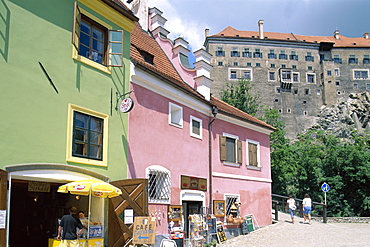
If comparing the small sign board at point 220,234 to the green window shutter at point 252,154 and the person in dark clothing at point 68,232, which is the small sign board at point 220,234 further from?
the person in dark clothing at point 68,232

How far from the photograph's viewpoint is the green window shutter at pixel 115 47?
38.0 ft

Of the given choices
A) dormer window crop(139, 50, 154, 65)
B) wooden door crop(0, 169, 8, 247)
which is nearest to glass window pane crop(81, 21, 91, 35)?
dormer window crop(139, 50, 154, 65)

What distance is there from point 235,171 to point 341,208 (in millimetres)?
20319

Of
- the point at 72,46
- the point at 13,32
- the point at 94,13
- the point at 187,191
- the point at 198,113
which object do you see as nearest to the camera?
the point at 13,32

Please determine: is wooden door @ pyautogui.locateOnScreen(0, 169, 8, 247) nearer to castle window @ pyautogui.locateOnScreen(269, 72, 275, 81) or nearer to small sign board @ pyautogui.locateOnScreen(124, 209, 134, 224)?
small sign board @ pyautogui.locateOnScreen(124, 209, 134, 224)

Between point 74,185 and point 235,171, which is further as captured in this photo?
point 235,171

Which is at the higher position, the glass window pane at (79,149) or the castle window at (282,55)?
the castle window at (282,55)

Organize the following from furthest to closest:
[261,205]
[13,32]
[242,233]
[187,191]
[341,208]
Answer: [341,208], [261,205], [242,233], [187,191], [13,32]

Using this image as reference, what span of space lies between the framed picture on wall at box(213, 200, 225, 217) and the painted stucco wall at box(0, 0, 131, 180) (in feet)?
22.4

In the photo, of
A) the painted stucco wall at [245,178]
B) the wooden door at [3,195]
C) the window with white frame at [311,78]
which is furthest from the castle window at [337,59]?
the wooden door at [3,195]

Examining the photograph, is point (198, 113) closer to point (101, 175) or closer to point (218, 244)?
point (218, 244)

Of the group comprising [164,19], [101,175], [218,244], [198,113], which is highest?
[164,19]

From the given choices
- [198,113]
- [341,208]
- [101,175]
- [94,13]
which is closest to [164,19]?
[198,113]

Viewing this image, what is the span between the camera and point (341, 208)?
34656mm
